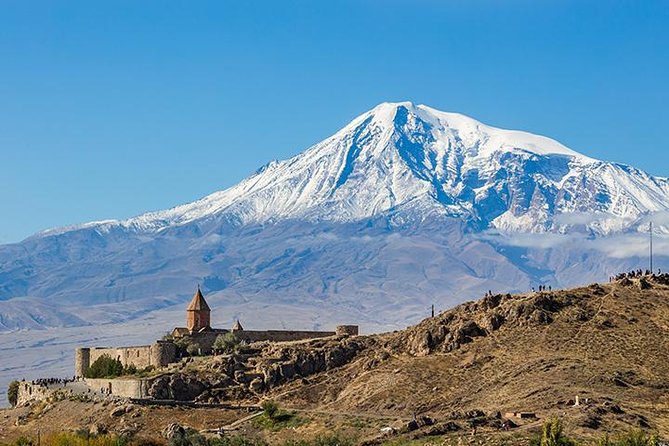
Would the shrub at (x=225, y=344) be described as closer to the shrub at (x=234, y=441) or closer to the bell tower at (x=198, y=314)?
the bell tower at (x=198, y=314)

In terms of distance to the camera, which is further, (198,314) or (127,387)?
(198,314)

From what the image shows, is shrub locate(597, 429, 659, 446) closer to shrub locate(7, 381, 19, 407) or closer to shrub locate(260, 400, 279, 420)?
shrub locate(260, 400, 279, 420)

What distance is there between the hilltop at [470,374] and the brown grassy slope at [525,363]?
0.28ft

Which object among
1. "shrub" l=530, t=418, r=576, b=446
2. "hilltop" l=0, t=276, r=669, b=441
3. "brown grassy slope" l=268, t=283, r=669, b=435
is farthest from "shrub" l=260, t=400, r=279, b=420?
"shrub" l=530, t=418, r=576, b=446

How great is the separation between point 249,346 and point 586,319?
926 inches

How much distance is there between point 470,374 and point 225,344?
21.9m

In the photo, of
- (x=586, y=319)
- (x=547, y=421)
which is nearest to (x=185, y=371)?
(x=586, y=319)

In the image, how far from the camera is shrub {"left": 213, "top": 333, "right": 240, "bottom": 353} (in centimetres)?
9950

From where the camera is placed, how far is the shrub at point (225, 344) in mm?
99500

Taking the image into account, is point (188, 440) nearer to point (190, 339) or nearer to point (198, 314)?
point (190, 339)

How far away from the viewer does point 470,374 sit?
8388cm

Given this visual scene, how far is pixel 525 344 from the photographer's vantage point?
3364 inches

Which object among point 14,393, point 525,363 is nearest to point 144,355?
point 14,393

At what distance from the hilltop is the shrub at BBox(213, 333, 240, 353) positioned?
2241 mm
